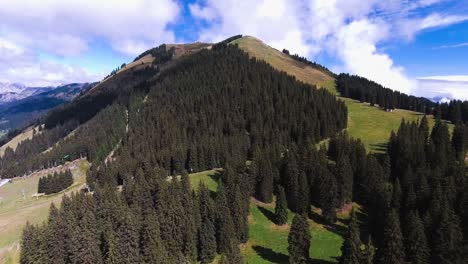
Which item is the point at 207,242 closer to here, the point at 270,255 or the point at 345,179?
the point at 270,255

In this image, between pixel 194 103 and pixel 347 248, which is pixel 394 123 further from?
pixel 347 248

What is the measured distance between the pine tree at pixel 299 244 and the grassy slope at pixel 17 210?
65943mm

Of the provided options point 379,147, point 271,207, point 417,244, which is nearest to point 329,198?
point 271,207

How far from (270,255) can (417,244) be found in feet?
96.9

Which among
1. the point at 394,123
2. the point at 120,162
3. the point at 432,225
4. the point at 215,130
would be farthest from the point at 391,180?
the point at 120,162

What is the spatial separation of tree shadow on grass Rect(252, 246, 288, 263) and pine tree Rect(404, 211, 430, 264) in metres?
24.3

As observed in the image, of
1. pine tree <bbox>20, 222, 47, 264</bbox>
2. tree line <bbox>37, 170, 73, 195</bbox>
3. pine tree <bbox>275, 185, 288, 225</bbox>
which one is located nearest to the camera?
pine tree <bbox>20, 222, 47, 264</bbox>

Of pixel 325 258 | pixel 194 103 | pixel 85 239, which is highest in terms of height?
pixel 194 103

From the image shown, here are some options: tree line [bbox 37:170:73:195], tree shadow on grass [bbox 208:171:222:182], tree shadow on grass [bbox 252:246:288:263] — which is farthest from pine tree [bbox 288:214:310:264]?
tree line [bbox 37:170:73:195]

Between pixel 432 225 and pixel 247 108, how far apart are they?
378 feet

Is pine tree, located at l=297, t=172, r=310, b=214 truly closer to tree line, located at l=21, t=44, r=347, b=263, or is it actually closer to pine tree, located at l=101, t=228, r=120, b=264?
tree line, located at l=21, t=44, r=347, b=263

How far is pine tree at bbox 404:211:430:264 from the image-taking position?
203ft

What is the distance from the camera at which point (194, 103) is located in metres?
191

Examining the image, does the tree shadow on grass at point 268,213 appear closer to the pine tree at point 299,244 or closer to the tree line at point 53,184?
the pine tree at point 299,244
